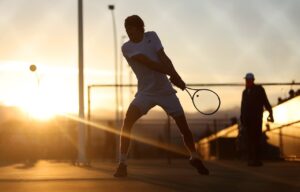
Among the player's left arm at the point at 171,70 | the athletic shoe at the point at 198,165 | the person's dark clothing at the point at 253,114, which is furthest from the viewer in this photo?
the person's dark clothing at the point at 253,114

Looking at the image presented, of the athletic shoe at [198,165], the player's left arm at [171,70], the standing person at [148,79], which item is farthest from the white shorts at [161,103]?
the athletic shoe at [198,165]

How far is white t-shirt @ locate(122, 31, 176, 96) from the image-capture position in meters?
6.88

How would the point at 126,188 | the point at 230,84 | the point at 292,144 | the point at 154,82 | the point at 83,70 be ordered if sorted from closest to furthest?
the point at 126,188, the point at 154,82, the point at 83,70, the point at 230,84, the point at 292,144

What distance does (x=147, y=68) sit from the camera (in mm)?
6898

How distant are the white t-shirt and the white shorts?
48 mm

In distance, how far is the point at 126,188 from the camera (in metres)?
5.59

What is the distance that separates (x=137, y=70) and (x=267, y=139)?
35.8 feet

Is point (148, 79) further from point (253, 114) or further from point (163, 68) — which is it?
point (253, 114)

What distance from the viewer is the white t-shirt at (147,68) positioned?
6.88 metres

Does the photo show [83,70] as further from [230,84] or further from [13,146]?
[13,146]

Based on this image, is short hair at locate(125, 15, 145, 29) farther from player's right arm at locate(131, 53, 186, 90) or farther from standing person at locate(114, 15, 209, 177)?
player's right arm at locate(131, 53, 186, 90)

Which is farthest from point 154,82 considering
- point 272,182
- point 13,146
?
point 13,146

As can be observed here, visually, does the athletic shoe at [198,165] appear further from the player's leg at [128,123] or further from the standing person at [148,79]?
the player's leg at [128,123]

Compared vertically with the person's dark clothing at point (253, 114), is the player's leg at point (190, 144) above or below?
below
